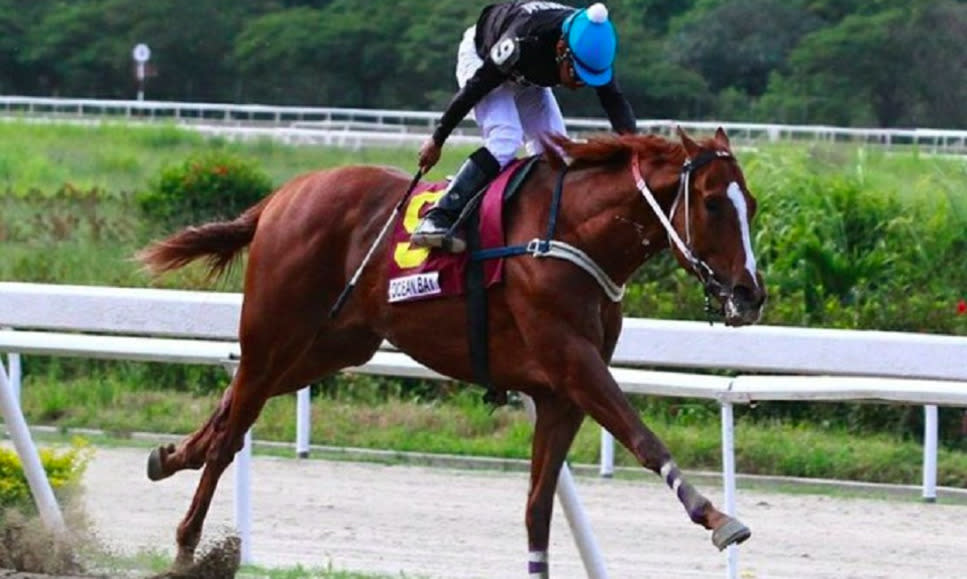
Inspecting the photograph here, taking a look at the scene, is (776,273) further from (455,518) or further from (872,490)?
(455,518)

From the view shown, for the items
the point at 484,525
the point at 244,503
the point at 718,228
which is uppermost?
the point at 718,228

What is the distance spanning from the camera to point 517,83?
716 cm

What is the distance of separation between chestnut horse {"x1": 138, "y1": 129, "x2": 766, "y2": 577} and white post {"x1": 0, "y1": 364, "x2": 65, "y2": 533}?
15.4 inches

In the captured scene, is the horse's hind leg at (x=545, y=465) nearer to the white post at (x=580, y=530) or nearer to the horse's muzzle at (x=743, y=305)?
the white post at (x=580, y=530)

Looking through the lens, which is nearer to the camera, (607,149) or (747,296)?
(747,296)

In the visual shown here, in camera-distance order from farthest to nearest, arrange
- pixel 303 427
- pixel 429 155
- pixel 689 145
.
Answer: pixel 303 427 < pixel 429 155 < pixel 689 145

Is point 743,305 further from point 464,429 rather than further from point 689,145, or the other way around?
point 464,429

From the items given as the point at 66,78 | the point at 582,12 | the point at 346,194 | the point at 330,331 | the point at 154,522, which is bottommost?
the point at 154,522

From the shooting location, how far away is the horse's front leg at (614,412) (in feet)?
20.1

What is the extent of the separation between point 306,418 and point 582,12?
4.90 meters

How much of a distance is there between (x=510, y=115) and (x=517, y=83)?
11 cm

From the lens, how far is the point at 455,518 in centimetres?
A: 943

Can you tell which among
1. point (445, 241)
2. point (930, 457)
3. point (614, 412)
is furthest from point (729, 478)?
point (930, 457)

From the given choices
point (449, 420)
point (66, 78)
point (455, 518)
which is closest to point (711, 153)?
point (455, 518)
